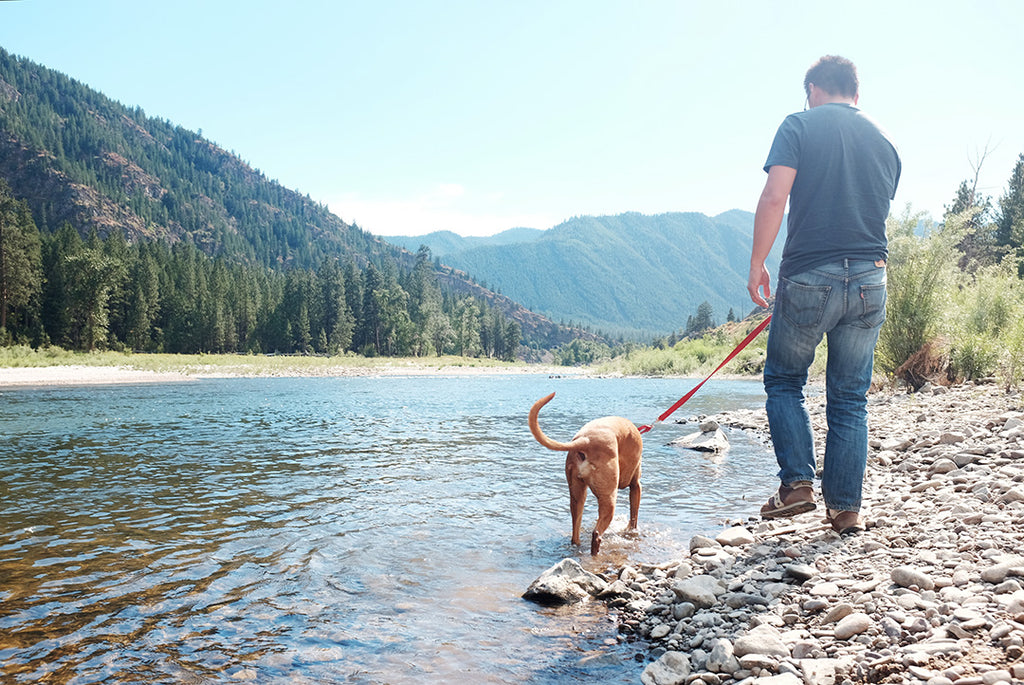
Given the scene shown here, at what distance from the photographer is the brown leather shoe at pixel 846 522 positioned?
16.6ft

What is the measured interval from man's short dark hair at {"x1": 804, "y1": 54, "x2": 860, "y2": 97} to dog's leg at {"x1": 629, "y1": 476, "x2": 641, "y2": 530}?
4246mm

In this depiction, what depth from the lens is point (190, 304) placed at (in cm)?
8888

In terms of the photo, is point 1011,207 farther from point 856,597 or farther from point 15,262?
point 15,262

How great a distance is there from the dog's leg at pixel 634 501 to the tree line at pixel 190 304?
70.9 m

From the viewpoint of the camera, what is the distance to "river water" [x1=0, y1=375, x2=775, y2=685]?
4.11 metres

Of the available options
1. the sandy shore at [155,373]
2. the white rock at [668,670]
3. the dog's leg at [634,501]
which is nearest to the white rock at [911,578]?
the white rock at [668,670]

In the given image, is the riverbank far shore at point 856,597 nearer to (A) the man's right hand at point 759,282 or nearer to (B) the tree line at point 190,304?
(A) the man's right hand at point 759,282

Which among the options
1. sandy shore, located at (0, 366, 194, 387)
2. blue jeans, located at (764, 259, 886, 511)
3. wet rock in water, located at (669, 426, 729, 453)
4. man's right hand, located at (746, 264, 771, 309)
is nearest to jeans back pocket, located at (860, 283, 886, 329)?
blue jeans, located at (764, 259, 886, 511)

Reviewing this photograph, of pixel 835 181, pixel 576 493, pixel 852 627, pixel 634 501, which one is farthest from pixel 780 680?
pixel 634 501

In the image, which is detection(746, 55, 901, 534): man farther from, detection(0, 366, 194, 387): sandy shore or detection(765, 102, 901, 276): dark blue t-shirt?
detection(0, 366, 194, 387): sandy shore

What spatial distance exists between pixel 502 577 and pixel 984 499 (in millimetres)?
4461

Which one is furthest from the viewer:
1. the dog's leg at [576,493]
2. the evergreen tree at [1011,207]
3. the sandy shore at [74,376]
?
the evergreen tree at [1011,207]

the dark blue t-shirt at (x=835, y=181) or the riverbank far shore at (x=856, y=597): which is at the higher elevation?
the dark blue t-shirt at (x=835, y=181)

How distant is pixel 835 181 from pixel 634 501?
3992mm
